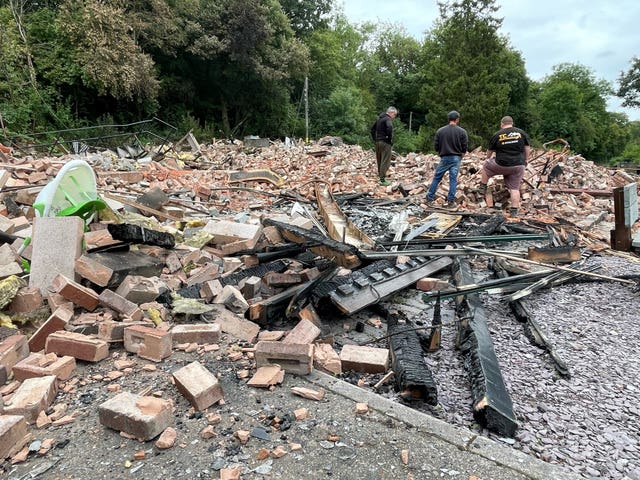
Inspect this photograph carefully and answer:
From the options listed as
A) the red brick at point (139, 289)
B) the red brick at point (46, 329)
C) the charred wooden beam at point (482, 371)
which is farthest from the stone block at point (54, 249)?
the charred wooden beam at point (482, 371)

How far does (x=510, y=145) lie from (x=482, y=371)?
5.94 metres

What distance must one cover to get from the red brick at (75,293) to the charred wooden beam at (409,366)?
7.44 feet

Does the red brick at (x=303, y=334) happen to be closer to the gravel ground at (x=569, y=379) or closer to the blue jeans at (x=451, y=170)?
the gravel ground at (x=569, y=379)

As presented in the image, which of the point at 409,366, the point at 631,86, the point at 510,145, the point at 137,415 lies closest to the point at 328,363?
the point at 409,366

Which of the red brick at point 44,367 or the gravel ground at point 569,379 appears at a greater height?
the red brick at point 44,367

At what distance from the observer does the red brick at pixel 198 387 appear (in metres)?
2.19

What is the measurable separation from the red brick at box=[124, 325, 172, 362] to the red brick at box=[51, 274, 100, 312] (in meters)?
0.57

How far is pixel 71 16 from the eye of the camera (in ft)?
54.1

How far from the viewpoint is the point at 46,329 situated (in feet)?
8.91

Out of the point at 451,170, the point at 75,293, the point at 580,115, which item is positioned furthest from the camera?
the point at 580,115

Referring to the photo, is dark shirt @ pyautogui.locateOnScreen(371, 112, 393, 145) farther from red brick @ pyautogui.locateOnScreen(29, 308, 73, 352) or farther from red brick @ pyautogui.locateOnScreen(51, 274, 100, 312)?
red brick @ pyautogui.locateOnScreen(29, 308, 73, 352)

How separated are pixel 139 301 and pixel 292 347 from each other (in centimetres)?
145

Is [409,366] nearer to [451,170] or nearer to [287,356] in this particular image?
[287,356]

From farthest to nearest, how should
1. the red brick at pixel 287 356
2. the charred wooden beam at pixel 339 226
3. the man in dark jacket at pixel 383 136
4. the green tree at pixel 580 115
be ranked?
the green tree at pixel 580 115
the man in dark jacket at pixel 383 136
the charred wooden beam at pixel 339 226
the red brick at pixel 287 356
